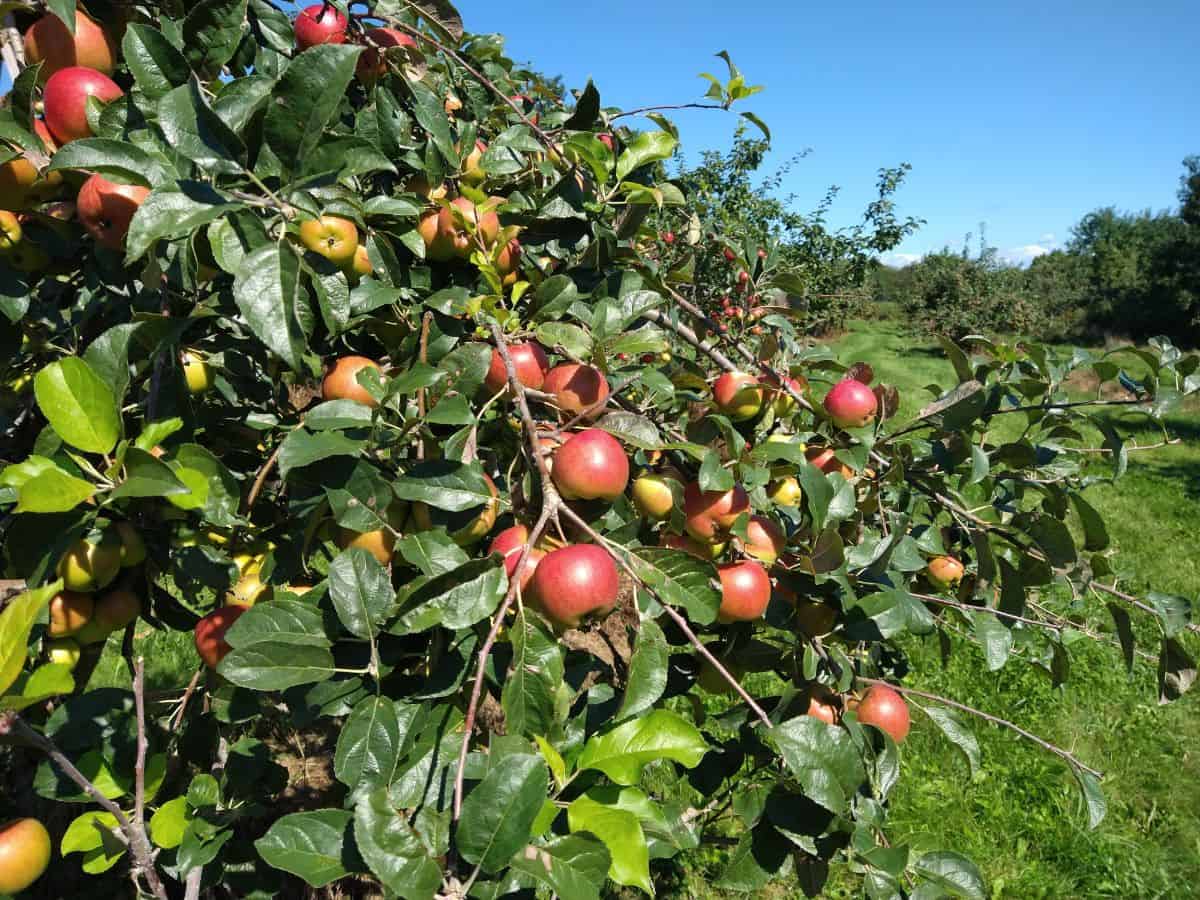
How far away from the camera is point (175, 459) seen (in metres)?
0.83

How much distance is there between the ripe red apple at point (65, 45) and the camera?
3.04 feet

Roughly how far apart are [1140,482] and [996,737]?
5153mm

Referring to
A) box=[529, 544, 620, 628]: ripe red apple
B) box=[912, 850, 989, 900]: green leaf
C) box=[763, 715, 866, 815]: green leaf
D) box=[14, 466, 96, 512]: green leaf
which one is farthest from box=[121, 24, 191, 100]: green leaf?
box=[912, 850, 989, 900]: green leaf

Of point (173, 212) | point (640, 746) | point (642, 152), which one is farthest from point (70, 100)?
point (640, 746)

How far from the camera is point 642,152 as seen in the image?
3.73 feet

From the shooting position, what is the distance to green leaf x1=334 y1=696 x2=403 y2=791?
2.27 feet

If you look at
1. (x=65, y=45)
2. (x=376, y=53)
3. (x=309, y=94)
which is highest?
(x=376, y=53)

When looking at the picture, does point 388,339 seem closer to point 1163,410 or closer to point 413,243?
point 413,243

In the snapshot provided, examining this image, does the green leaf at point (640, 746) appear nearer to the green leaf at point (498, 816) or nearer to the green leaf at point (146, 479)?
the green leaf at point (498, 816)

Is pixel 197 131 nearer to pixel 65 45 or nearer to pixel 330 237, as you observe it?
pixel 330 237

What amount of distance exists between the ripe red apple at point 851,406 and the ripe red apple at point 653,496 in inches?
13.4

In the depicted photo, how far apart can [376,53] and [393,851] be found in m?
1.14

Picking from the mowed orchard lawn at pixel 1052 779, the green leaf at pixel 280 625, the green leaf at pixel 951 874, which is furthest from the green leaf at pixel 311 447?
the mowed orchard lawn at pixel 1052 779

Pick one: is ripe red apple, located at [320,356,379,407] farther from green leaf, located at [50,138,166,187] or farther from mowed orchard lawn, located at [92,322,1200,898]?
mowed orchard lawn, located at [92,322,1200,898]
